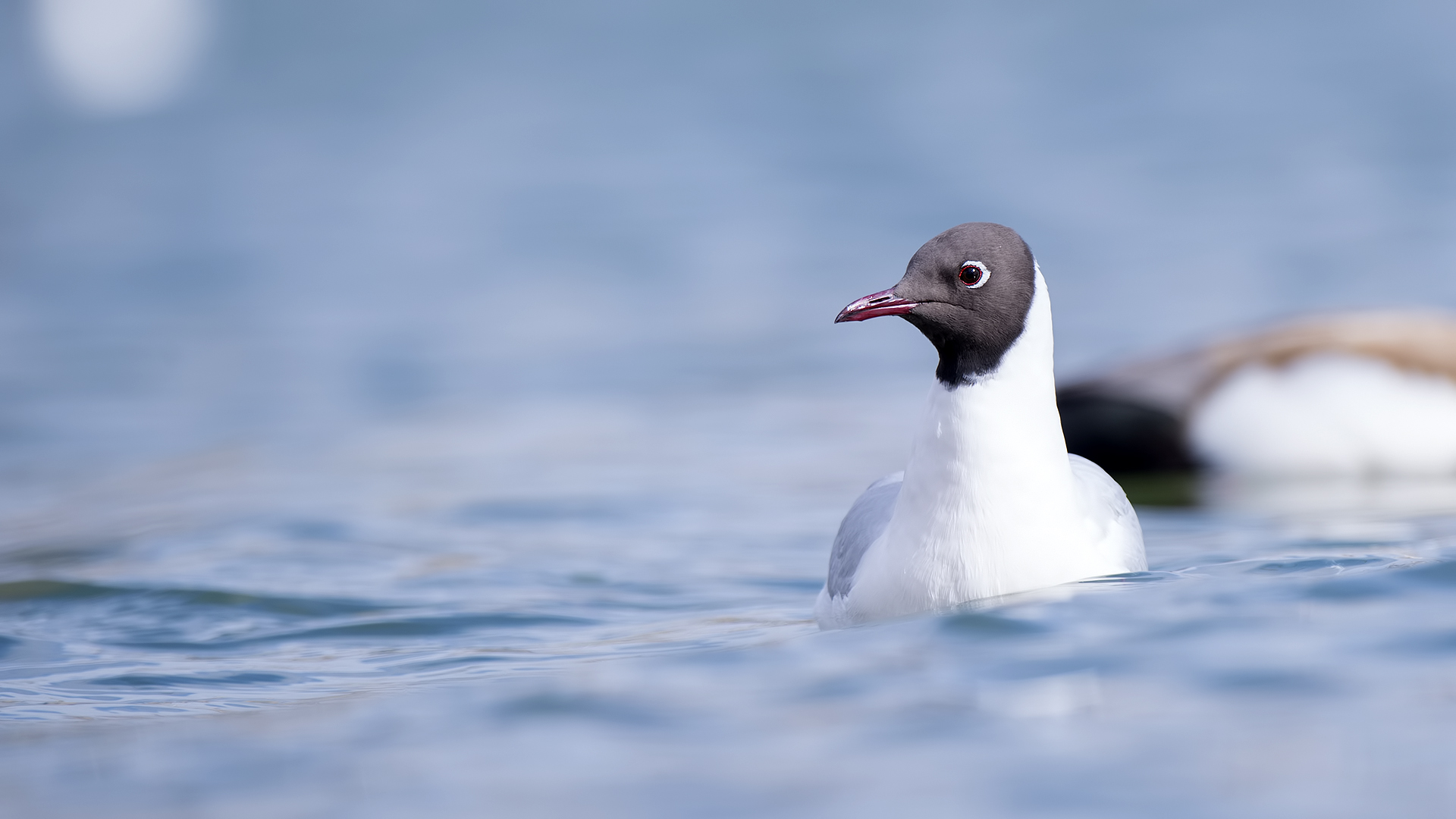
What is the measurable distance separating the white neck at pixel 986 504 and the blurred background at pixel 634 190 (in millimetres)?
5746

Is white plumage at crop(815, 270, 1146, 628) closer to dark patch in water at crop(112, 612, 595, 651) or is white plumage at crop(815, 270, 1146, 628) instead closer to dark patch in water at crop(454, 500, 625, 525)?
dark patch in water at crop(112, 612, 595, 651)

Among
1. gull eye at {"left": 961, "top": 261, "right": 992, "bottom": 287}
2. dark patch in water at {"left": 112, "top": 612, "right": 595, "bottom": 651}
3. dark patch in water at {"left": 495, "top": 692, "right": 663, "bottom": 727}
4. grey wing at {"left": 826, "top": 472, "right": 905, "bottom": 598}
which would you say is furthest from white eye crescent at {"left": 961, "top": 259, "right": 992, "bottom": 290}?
dark patch in water at {"left": 112, "top": 612, "right": 595, "bottom": 651}

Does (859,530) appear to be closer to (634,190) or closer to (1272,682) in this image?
(1272,682)

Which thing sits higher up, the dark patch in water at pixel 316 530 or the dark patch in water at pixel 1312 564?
the dark patch in water at pixel 316 530

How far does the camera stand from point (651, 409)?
9.84 m

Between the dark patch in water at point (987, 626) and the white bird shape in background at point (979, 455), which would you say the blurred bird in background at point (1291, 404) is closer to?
the white bird shape in background at point (979, 455)

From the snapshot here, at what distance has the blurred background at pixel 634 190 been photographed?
11414mm

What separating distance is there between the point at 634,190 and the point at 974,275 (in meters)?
13.9

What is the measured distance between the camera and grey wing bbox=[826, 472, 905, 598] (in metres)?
4.96

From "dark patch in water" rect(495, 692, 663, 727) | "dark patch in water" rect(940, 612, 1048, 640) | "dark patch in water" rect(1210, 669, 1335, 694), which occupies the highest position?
"dark patch in water" rect(940, 612, 1048, 640)

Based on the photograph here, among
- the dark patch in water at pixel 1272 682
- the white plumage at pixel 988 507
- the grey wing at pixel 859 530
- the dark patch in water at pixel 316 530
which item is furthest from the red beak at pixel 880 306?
the dark patch in water at pixel 316 530

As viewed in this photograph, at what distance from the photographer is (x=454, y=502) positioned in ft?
25.4

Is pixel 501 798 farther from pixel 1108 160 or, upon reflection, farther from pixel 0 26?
pixel 0 26

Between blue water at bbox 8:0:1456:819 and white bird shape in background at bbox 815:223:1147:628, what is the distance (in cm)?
16
